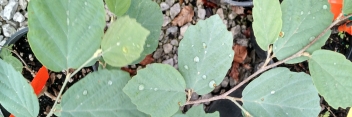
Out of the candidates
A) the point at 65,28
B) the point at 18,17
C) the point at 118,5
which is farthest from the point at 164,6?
the point at 65,28

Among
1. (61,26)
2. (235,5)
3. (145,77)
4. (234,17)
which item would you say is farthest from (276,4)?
(234,17)

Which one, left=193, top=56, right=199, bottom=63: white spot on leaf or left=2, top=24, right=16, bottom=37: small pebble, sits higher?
left=193, top=56, right=199, bottom=63: white spot on leaf

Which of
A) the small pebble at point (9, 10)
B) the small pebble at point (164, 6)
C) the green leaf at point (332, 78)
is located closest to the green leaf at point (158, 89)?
the green leaf at point (332, 78)

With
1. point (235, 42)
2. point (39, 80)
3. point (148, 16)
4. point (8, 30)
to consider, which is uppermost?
point (148, 16)

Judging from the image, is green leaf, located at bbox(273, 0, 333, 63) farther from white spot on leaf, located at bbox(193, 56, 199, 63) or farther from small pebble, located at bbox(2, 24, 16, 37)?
small pebble, located at bbox(2, 24, 16, 37)

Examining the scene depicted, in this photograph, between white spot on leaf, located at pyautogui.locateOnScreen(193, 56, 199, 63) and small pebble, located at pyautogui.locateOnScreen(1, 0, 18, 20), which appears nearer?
white spot on leaf, located at pyautogui.locateOnScreen(193, 56, 199, 63)

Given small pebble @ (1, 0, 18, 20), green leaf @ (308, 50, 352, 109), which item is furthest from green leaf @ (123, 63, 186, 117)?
small pebble @ (1, 0, 18, 20)

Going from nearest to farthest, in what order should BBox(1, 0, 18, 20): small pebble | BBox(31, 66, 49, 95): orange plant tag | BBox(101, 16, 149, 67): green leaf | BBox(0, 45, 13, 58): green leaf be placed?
BBox(101, 16, 149, 67): green leaf < BBox(31, 66, 49, 95): orange plant tag < BBox(0, 45, 13, 58): green leaf < BBox(1, 0, 18, 20): small pebble

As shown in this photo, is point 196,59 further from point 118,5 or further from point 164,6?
point 164,6

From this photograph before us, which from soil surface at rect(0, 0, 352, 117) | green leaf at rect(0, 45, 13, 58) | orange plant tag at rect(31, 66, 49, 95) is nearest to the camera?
orange plant tag at rect(31, 66, 49, 95)
